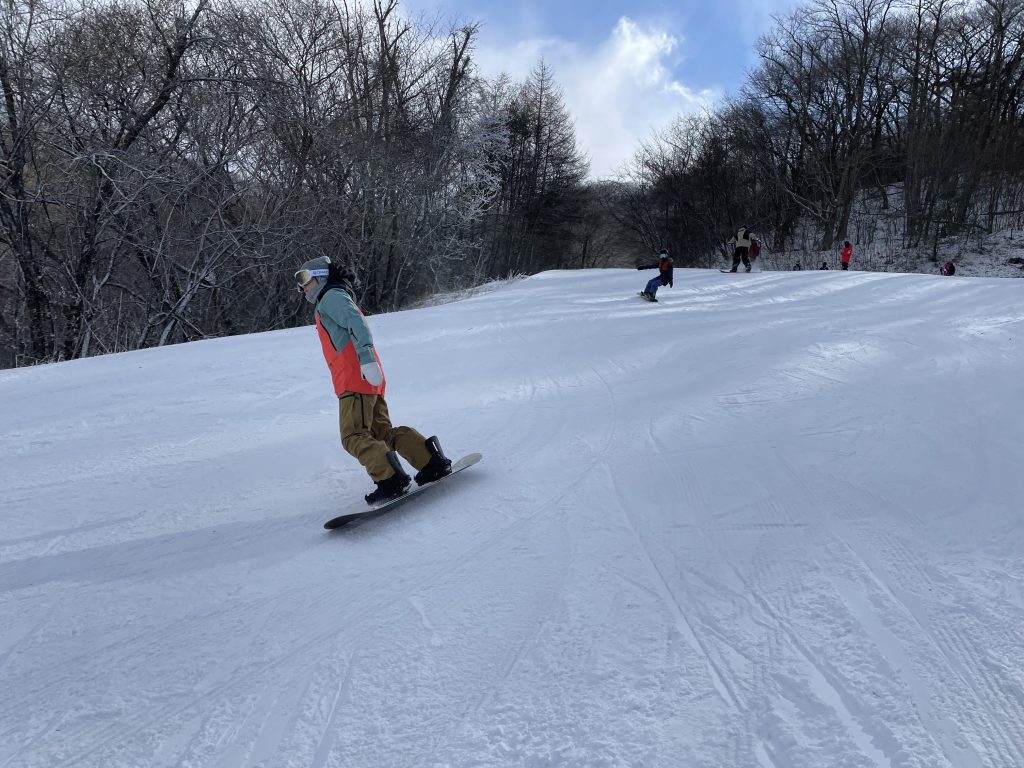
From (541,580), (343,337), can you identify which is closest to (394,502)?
(343,337)

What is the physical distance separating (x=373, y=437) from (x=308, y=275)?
44.2 inches

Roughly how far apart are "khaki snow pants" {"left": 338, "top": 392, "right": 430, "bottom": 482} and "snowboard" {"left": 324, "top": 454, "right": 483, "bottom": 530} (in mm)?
152

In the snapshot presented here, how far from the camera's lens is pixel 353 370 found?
12.1 feet

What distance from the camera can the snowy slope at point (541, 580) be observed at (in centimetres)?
193

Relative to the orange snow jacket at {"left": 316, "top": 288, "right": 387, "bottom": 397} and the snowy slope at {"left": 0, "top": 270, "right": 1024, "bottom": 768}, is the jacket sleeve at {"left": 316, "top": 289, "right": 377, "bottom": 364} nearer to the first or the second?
the orange snow jacket at {"left": 316, "top": 288, "right": 387, "bottom": 397}

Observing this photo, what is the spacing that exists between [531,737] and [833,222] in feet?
117

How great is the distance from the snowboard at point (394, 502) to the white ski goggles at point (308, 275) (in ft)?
4.87

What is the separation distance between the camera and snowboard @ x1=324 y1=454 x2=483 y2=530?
11.1 feet

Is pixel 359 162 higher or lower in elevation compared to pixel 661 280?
higher

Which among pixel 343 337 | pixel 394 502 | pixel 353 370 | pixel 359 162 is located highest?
pixel 359 162

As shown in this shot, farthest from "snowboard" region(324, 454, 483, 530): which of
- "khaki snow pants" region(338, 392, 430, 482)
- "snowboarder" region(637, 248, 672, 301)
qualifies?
"snowboarder" region(637, 248, 672, 301)

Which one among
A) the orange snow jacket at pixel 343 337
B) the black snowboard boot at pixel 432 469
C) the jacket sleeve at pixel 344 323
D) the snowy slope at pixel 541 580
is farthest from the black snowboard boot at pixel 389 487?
the jacket sleeve at pixel 344 323

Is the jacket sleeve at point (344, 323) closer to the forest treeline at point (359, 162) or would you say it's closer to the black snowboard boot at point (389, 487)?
the black snowboard boot at point (389, 487)

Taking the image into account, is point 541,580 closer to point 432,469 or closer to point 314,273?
point 432,469
